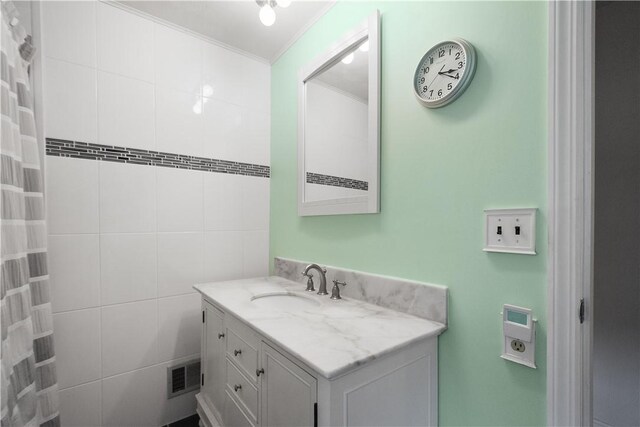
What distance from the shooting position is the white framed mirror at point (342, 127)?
46.9 inches

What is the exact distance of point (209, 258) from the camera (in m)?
1.71

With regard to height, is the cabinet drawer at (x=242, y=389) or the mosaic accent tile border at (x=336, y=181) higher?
the mosaic accent tile border at (x=336, y=181)

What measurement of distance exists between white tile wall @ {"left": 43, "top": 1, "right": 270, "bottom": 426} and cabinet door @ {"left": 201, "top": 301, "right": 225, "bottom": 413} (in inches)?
11.0

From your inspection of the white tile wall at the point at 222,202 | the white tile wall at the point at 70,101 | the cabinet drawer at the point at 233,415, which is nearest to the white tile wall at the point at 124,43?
the white tile wall at the point at 70,101

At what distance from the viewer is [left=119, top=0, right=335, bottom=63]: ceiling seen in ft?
4.75

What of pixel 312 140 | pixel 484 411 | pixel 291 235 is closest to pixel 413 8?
pixel 312 140

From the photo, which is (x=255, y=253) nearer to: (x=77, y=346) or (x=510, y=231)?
(x=77, y=346)

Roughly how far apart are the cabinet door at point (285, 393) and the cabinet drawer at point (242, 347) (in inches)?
2.8

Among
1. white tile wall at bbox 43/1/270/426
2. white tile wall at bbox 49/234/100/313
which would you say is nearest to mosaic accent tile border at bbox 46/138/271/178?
white tile wall at bbox 43/1/270/426

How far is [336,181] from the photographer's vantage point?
1418 mm

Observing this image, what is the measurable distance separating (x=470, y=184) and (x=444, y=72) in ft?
1.30

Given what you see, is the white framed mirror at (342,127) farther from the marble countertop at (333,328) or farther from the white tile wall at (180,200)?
the white tile wall at (180,200)

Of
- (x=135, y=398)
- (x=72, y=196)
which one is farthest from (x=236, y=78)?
(x=135, y=398)

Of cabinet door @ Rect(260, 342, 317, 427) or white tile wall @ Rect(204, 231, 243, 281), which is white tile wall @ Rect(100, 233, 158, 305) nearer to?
white tile wall @ Rect(204, 231, 243, 281)
